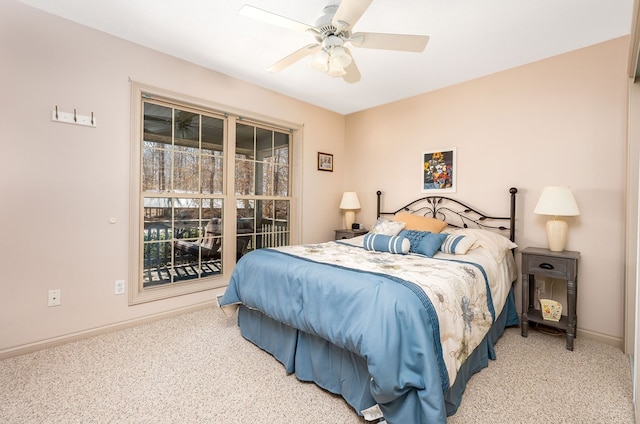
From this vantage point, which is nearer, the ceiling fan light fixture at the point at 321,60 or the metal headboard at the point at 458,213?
the ceiling fan light fixture at the point at 321,60

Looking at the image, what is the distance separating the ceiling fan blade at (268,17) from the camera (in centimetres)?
172

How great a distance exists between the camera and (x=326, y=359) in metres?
1.85

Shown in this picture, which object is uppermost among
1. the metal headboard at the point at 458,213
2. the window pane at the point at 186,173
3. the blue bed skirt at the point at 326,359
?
the window pane at the point at 186,173

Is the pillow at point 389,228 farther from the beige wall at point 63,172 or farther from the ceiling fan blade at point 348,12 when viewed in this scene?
the beige wall at point 63,172

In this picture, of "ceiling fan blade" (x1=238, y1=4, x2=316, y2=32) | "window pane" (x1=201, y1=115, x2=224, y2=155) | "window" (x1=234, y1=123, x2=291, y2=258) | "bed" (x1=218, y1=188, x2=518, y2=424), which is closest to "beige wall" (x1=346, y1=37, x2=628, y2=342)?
"bed" (x1=218, y1=188, x2=518, y2=424)

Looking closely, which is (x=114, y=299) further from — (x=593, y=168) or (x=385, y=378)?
(x=593, y=168)

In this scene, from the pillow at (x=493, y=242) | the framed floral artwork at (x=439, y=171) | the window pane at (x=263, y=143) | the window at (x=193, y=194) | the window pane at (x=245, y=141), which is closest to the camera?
the pillow at (x=493, y=242)

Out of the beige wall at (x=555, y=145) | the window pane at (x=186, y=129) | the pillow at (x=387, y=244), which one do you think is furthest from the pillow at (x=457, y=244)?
the window pane at (x=186, y=129)

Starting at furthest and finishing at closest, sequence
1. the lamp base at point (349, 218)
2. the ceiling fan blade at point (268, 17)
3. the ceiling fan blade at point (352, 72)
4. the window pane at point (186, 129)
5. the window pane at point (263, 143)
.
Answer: the lamp base at point (349, 218), the window pane at point (263, 143), the window pane at point (186, 129), the ceiling fan blade at point (352, 72), the ceiling fan blade at point (268, 17)

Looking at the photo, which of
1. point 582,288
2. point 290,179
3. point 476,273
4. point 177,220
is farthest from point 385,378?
point 290,179

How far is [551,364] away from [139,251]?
3.61 metres

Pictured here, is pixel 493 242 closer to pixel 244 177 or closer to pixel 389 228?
pixel 389 228

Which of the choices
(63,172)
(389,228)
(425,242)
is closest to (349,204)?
(389,228)

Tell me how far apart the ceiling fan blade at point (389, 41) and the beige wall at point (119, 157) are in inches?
66.3
